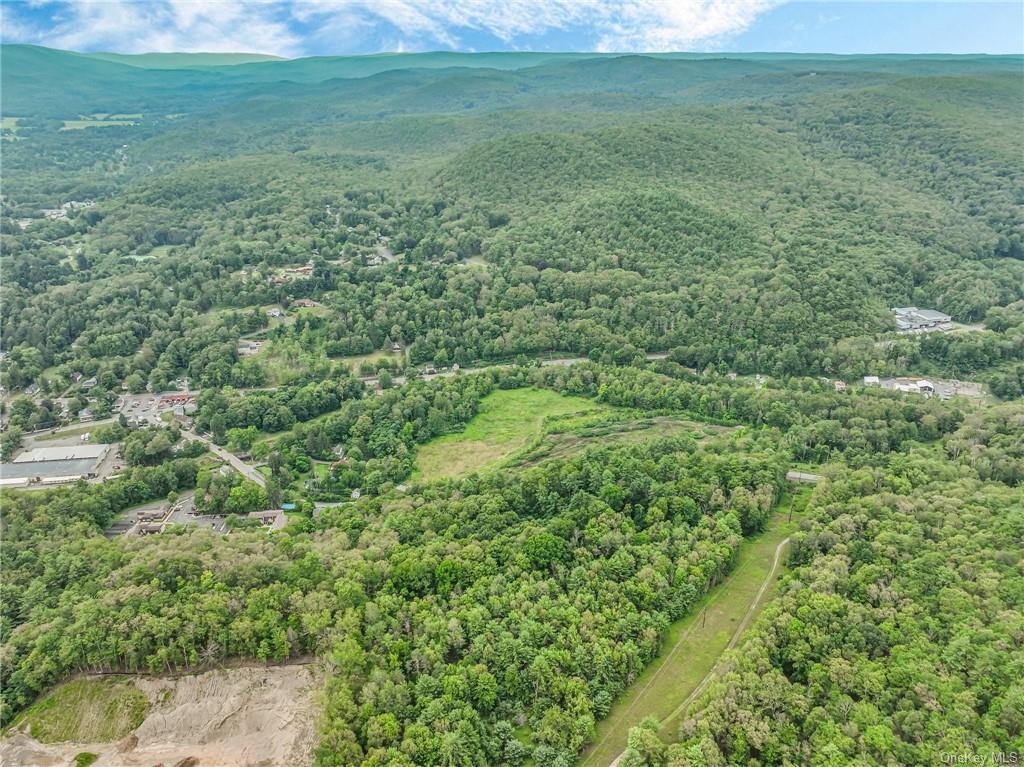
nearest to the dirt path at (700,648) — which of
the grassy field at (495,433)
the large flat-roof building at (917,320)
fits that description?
the grassy field at (495,433)

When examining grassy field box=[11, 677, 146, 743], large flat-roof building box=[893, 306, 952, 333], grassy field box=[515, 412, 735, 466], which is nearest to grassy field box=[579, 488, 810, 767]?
grassy field box=[515, 412, 735, 466]

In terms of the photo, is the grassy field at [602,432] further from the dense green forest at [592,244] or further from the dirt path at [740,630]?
the dirt path at [740,630]

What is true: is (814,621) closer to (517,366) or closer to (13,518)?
(517,366)

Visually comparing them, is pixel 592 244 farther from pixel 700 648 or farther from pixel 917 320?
pixel 700 648

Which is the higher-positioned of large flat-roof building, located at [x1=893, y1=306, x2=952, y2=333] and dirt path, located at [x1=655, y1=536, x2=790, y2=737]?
large flat-roof building, located at [x1=893, y1=306, x2=952, y2=333]

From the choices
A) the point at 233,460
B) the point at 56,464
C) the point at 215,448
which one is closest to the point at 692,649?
the point at 233,460

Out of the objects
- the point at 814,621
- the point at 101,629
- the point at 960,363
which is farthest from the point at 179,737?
the point at 960,363

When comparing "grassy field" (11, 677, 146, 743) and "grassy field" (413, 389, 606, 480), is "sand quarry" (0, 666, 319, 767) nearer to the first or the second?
"grassy field" (11, 677, 146, 743)
